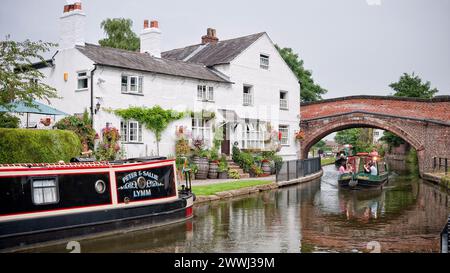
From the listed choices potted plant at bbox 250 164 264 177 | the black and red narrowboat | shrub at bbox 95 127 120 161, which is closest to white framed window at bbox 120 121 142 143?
shrub at bbox 95 127 120 161

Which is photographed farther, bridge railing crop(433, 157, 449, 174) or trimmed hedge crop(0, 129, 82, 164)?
bridge railing crop(433, 157, 449, 174)

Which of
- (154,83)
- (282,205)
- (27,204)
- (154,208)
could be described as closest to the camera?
→ (27,204)

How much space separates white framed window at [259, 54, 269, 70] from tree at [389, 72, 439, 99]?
1689 cm

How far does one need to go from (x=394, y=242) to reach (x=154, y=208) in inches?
209

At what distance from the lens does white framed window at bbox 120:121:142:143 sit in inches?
788

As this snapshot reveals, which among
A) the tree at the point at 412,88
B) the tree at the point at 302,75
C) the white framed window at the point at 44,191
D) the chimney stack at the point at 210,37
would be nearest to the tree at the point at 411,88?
the tree at the point at 412,88

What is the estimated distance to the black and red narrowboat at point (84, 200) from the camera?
30.6ft

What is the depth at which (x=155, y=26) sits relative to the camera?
24.2 metres

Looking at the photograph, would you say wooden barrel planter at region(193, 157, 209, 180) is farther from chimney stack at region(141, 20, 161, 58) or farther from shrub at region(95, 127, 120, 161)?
chimney stack at region(141, 20, 161, 58)

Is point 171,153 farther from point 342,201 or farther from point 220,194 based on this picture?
point 342,201

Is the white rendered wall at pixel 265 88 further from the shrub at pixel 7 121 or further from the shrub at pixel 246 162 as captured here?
the shrub at pixel 7 121

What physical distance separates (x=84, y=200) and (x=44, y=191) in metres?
0.89
